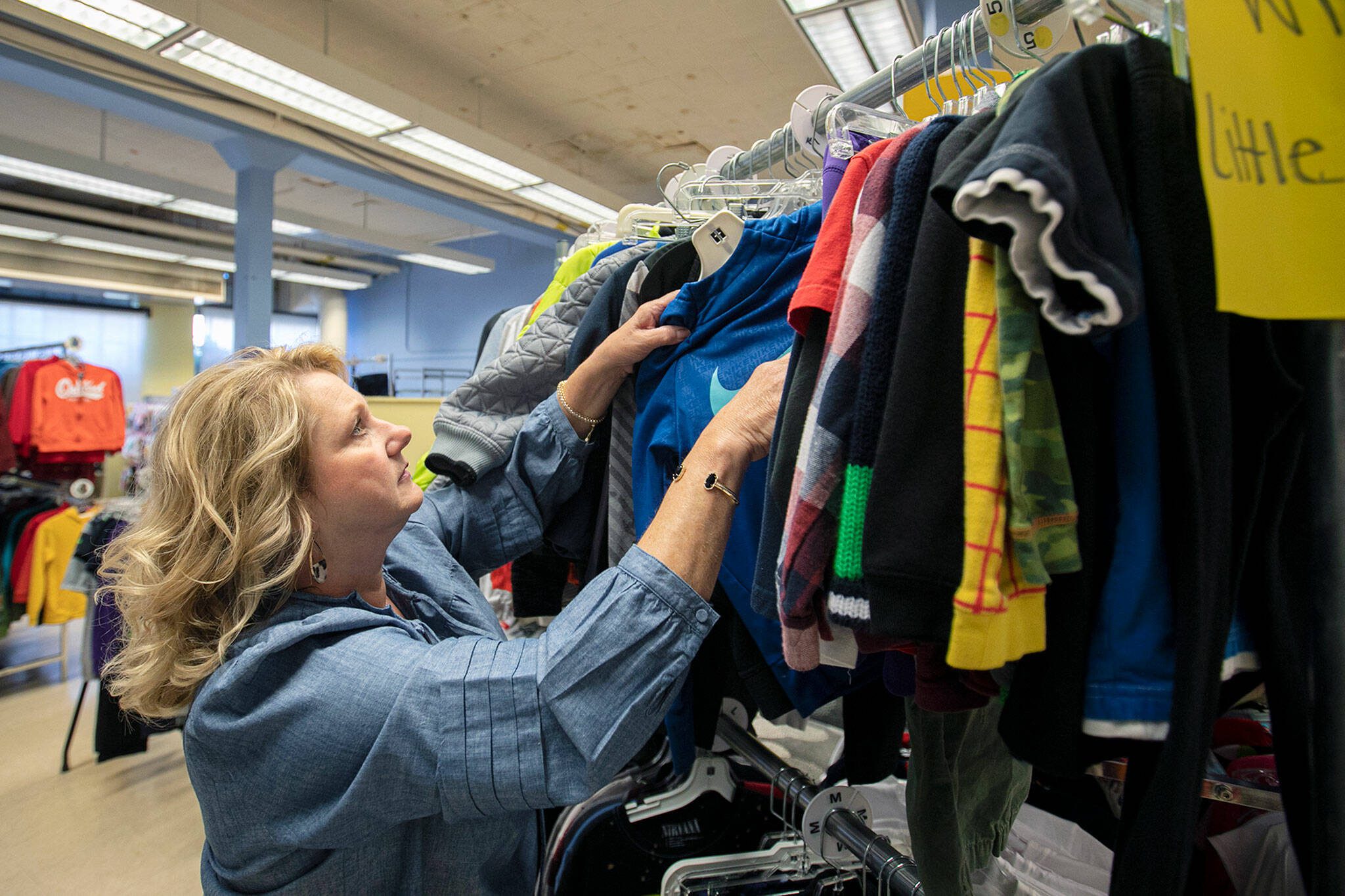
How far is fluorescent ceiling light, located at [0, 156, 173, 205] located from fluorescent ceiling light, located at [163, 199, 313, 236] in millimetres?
180

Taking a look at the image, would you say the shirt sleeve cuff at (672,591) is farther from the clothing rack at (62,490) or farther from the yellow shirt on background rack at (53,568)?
the clothing rack at (62,490)

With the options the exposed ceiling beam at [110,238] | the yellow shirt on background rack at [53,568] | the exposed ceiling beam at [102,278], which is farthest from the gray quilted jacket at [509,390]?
the exposed ceiling beam at [102,278]

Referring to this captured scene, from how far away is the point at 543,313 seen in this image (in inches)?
56.7

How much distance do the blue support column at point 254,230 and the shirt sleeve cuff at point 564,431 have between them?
4.70m

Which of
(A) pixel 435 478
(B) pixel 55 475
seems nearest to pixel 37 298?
(B) pixel 55 475

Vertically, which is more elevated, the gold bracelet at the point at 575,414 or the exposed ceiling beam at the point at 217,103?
the exposed ceiling beam at the point at 217,103

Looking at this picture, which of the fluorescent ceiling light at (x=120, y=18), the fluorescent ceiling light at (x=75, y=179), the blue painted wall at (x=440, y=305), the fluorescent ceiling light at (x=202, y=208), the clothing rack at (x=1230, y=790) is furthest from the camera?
the blue painted wall at (x=440, y=305)

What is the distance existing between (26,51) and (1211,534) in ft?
17.4

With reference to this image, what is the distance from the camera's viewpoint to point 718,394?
108 centimetres

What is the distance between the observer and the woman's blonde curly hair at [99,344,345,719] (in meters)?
0.92

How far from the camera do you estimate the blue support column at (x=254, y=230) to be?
5.20 m

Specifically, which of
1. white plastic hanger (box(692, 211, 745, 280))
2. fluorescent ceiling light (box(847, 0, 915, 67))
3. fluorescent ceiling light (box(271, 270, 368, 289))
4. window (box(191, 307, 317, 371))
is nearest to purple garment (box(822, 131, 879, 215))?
white plastic hanger (box(692, 211, 745, 280))

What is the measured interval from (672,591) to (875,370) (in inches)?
14.3

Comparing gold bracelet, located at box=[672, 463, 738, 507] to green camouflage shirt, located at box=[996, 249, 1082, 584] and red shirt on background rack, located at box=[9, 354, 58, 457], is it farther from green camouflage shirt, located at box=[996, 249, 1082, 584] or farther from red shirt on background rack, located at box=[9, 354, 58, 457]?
red shirt on background rack, located at box=[9, 354, 58, 457]
